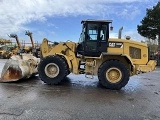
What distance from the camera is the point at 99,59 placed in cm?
1105

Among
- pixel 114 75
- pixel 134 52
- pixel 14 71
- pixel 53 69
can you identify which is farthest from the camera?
pixel 14 71

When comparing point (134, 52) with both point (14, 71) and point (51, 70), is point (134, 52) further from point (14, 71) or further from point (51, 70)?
point (14, 71)

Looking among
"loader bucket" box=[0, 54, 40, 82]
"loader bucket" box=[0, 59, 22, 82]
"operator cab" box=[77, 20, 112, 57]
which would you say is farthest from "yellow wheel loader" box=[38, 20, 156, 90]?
"loader bucket" box=[0, 59, 22, 82]

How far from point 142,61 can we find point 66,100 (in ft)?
14.3

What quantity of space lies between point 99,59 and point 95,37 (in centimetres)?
88

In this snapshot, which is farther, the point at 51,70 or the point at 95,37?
the point at 95,37

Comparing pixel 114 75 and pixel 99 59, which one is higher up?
pixel 99 59

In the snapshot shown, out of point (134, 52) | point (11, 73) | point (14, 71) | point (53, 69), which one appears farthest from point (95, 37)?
point (11, 73)

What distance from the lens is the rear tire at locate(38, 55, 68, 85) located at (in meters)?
10.8

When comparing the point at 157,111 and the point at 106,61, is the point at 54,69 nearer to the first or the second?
the point at 106,61

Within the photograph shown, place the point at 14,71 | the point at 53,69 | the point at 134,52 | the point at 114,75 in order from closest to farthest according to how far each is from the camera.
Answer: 1. the point at 114,75
2. the point at 53,69
3. the point at 134,52
4. the point at 14,71

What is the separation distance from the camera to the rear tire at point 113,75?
1048cm

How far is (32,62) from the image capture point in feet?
39.9

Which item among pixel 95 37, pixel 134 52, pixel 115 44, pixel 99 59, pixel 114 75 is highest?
pixel 95 37
